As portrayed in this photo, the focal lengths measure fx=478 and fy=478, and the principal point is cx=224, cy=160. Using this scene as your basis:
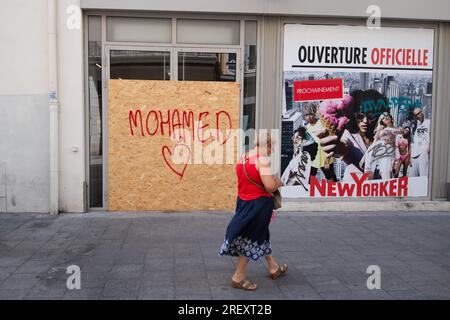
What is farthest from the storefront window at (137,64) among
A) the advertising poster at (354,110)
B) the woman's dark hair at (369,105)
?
the woman's dark hair at (369,105)

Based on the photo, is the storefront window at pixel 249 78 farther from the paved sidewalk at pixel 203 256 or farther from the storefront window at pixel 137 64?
the paved sidewalk at pixel 203 256

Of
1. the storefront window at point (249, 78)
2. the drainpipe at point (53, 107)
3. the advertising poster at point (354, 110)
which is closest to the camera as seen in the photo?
the drainpipe at point (53, 107)

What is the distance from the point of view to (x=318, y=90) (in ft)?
29.9

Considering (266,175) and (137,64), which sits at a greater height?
(137,64)

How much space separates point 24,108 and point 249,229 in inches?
217

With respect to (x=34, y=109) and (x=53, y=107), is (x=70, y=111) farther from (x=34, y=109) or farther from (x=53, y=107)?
(x=34, y=109)

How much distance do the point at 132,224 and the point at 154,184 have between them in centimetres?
113

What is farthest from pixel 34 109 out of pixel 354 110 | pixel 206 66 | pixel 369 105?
pixel 369 105

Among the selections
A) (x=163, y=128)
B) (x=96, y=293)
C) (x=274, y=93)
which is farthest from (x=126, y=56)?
(x=96, y=293)

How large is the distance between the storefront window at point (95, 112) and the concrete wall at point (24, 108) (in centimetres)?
76

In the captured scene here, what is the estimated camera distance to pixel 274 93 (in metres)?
9.04

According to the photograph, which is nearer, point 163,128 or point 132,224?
point 132,224

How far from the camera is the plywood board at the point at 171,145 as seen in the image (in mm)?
8742
